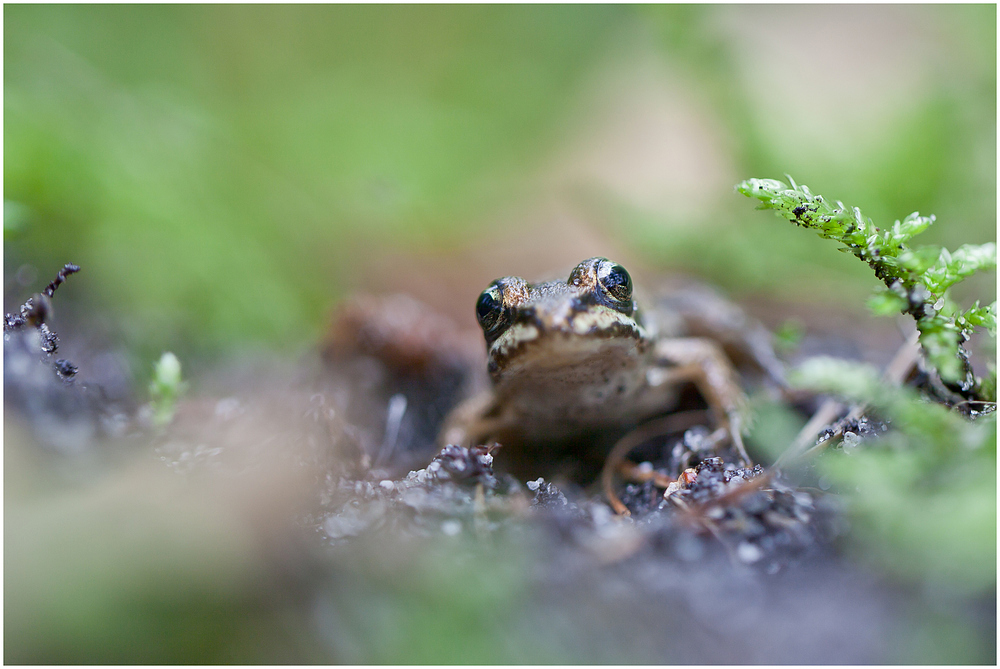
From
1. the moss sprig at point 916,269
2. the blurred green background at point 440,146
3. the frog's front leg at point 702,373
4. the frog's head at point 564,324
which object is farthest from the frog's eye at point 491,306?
the blurred green background at point 440,146

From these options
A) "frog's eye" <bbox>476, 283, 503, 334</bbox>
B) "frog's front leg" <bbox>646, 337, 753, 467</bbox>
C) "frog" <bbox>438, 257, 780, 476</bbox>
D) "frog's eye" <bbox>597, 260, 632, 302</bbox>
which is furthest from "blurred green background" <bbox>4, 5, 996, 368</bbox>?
"frog's eye" <bbox>597, 260, 632, 302</bbox>

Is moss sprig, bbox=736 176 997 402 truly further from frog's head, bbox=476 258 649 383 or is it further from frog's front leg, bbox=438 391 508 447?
frog's front leg, bbox=438 391 508 447

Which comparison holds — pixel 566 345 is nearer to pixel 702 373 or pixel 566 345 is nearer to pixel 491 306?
pixel 491 306

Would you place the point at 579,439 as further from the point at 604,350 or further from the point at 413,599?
the point at 413,599

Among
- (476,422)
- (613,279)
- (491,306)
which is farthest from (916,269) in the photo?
(476,422)

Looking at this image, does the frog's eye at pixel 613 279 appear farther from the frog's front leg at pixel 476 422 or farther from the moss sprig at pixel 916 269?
the frog's front leg at pixel 476 422

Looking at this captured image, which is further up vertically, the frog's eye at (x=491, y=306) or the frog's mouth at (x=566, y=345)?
the frog's eye at (x=491, y=306)

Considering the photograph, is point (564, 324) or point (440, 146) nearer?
point (564, 324)
